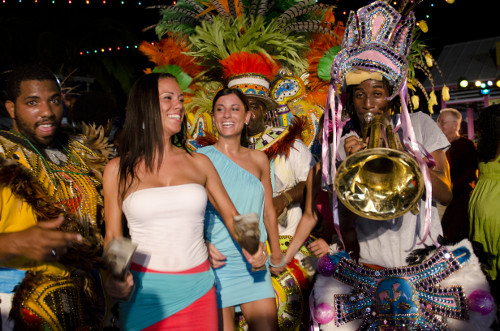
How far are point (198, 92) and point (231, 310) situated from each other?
2776 millimetres

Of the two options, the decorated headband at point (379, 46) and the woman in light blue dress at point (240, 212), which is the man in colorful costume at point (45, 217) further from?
the decorated headband at point (379, 46)

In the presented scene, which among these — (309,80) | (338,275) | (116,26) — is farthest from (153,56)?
(116,26)

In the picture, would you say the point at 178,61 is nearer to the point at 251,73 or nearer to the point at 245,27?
the point at 245,27

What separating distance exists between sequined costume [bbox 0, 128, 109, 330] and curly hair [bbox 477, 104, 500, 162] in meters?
3.36

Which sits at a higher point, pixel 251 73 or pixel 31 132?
pixel 251 73

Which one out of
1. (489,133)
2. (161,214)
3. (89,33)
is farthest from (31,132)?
(89,33)

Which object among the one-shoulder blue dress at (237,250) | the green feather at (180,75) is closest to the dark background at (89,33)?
the green feather at (180,75)

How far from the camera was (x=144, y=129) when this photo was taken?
268cm

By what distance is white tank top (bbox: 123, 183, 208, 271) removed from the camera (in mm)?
2432

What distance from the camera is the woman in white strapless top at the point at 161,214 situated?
2432 mm

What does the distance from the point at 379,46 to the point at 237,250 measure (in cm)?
166

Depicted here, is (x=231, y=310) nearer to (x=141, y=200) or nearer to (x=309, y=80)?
(x=141, y=200)

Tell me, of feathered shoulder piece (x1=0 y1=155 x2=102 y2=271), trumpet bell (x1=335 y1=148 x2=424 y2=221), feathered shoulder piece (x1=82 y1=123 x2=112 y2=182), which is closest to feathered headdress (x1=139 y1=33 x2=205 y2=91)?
feathered shoulder piece (x1=82 y1=123 x2=112 y2=182)

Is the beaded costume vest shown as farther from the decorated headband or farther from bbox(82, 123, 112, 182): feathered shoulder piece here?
the decorated headband
